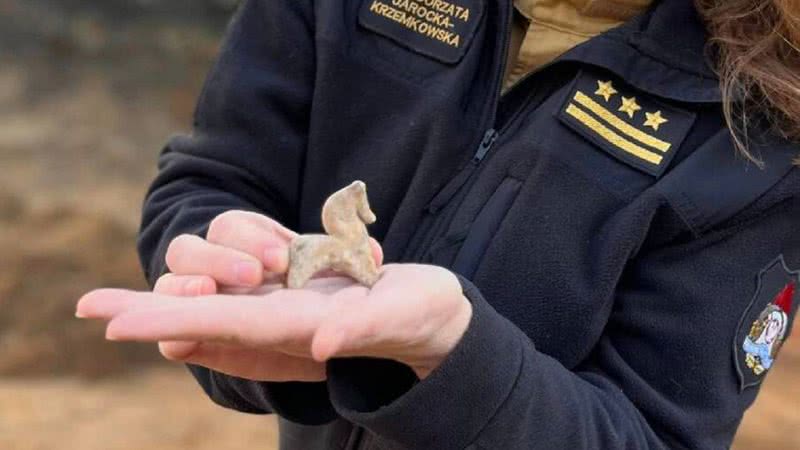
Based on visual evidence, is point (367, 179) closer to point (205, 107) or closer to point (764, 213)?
point (205, 107)

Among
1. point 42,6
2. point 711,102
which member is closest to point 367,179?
point 711,102

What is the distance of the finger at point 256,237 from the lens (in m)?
0.69

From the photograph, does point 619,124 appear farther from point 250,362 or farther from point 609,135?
point 250,362

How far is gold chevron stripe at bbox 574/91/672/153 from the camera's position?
2.84 feet

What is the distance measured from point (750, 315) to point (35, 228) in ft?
8.71

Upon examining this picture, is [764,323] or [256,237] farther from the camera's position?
[764,323]

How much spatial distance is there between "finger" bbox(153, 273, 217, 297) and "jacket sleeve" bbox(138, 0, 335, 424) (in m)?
0.25

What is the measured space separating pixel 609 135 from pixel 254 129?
28 cm

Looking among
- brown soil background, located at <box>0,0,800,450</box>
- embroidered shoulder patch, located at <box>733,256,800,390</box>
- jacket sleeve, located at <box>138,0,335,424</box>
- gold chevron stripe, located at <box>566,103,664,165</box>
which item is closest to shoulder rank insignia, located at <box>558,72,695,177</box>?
gold chevron stripe, located at <box>566,103,664,165</box>

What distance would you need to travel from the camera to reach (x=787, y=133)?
883 mm

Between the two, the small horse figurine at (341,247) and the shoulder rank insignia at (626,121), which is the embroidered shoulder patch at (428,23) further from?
the small horse figurine at (341,247)

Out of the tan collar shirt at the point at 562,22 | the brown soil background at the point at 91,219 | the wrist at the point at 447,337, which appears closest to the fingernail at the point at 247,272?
the wrist at the point at 447,337

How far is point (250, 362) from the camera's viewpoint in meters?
0.74

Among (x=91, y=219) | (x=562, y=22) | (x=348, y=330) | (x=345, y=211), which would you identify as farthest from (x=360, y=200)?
(x=91, y=219)
